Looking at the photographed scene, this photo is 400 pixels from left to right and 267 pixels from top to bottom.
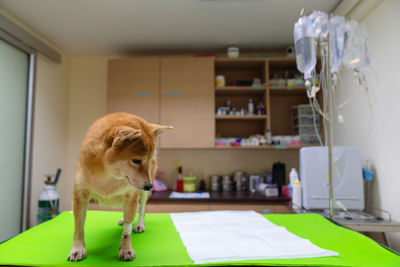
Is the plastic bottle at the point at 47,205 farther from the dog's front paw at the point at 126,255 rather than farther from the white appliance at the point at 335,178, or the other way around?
the white appliance at the point at 335,178

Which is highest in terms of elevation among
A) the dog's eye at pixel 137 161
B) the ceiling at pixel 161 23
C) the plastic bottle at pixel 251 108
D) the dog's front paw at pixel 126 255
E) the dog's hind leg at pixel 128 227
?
the ceiling at pixel 161 23

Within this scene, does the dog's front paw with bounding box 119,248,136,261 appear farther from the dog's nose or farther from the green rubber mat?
the dog's nose

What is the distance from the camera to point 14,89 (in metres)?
2.45

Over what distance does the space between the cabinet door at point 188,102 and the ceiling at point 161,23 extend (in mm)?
303

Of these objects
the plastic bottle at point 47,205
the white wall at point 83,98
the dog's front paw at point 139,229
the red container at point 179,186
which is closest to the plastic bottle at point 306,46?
the dog's front paw at point 139,229

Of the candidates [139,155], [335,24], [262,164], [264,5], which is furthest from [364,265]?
[262,164]

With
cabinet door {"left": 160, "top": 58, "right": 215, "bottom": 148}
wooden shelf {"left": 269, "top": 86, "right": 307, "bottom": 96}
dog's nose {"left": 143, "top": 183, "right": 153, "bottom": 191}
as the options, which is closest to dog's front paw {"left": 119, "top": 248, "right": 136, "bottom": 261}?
dog's nose {"left": 143, "top": 183, "right": 153, "bottom": 191}

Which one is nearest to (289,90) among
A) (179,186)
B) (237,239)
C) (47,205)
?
(179,186)

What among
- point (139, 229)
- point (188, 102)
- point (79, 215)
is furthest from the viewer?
point (188, 102)

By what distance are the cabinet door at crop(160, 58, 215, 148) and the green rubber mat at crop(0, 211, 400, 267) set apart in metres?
1.49

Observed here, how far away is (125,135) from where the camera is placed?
0.84m

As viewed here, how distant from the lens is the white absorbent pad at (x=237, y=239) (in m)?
0.90

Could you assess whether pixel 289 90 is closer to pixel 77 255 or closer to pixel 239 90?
pixel 239 90

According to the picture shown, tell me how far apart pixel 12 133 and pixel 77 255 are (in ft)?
7.04
